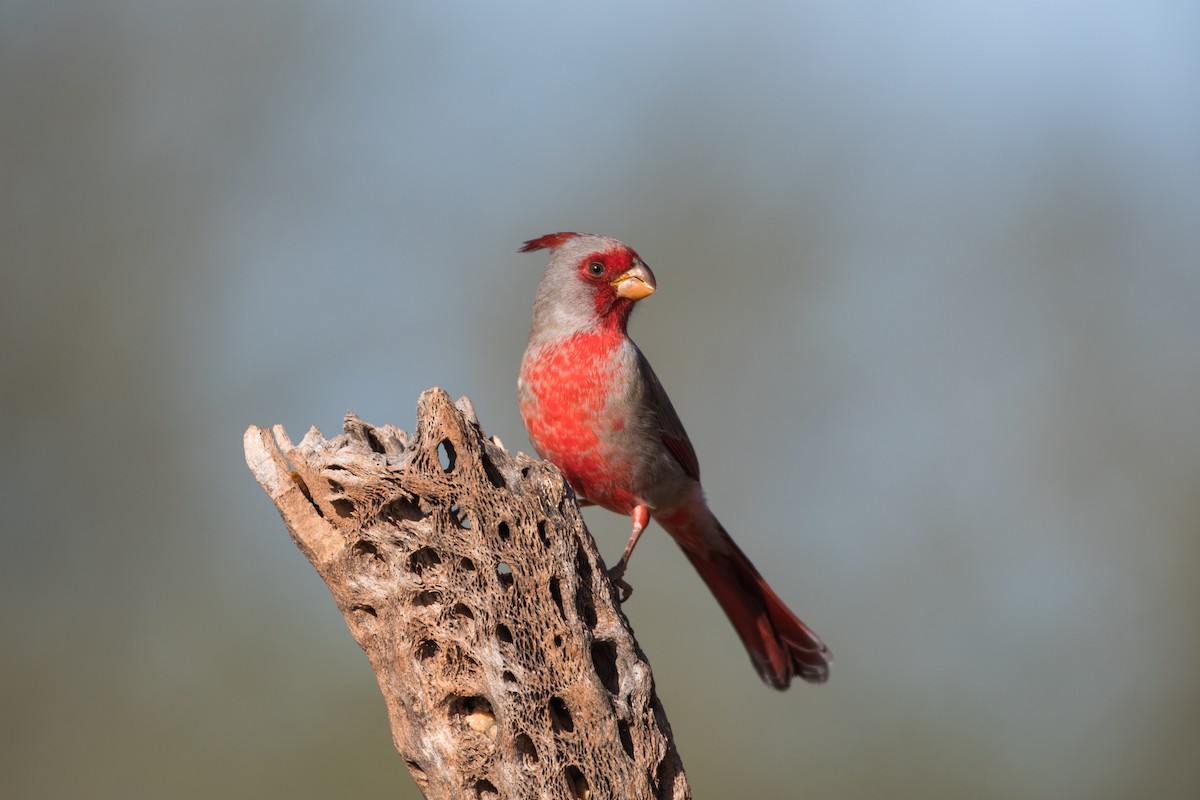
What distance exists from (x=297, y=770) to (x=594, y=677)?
4.83m

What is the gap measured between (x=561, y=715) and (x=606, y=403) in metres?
1.48

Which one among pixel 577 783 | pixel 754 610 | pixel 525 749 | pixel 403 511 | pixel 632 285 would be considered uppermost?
pixel 632 285

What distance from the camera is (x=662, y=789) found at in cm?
312

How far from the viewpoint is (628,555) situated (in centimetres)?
426

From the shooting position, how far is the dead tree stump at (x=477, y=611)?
296 cm

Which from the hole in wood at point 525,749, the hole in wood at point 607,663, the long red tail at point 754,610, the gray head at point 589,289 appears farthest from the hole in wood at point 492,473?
the long red tail at point 754,610

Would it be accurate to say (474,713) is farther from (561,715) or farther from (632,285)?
(632,285)

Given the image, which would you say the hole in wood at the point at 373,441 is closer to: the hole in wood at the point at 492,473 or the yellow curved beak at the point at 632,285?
the hole in wood at the point at 492,473

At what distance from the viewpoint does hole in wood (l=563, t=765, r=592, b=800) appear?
9.71ft

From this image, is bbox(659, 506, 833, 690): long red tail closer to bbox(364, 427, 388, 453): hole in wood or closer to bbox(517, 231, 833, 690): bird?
bbox(517, 231, 833, 690): bird

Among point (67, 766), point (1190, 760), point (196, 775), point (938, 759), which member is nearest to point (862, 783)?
point (938, 759)

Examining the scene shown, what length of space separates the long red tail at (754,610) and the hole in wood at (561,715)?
77.0 inches

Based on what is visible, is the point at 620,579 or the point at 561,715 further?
the point at 620,579

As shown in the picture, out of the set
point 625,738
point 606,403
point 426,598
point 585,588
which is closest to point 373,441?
point 426,598
